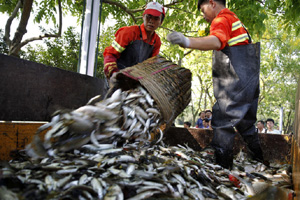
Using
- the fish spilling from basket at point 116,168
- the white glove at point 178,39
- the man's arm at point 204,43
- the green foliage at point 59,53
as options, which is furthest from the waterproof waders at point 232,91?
the green foliage at point 59,53

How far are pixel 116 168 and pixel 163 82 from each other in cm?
122

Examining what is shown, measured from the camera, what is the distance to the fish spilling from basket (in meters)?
1.42

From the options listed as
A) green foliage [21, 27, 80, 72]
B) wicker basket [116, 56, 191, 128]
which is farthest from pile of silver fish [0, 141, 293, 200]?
green foliage [21, 27, 80, 72]

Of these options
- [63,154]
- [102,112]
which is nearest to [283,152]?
[102,112]

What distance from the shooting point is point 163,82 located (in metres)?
2.73

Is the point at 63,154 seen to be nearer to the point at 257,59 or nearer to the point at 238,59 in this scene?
the point at 238,59

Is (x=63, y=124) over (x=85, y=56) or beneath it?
beneath

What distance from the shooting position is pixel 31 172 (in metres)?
1.56

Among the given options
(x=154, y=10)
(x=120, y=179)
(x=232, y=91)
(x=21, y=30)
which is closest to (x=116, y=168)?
(x=120, y=179)

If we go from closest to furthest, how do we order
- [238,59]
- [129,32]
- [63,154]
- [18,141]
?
1. [63,154]
2. [18,141]
3. [238,59]
4. [129,32]

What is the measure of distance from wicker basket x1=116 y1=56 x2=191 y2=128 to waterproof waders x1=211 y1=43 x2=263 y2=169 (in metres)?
0.44

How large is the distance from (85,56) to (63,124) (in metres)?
3.11

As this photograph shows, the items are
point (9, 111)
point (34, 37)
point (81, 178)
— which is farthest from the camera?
point (34, 37)

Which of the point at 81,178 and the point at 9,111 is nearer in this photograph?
the point at 81,178
